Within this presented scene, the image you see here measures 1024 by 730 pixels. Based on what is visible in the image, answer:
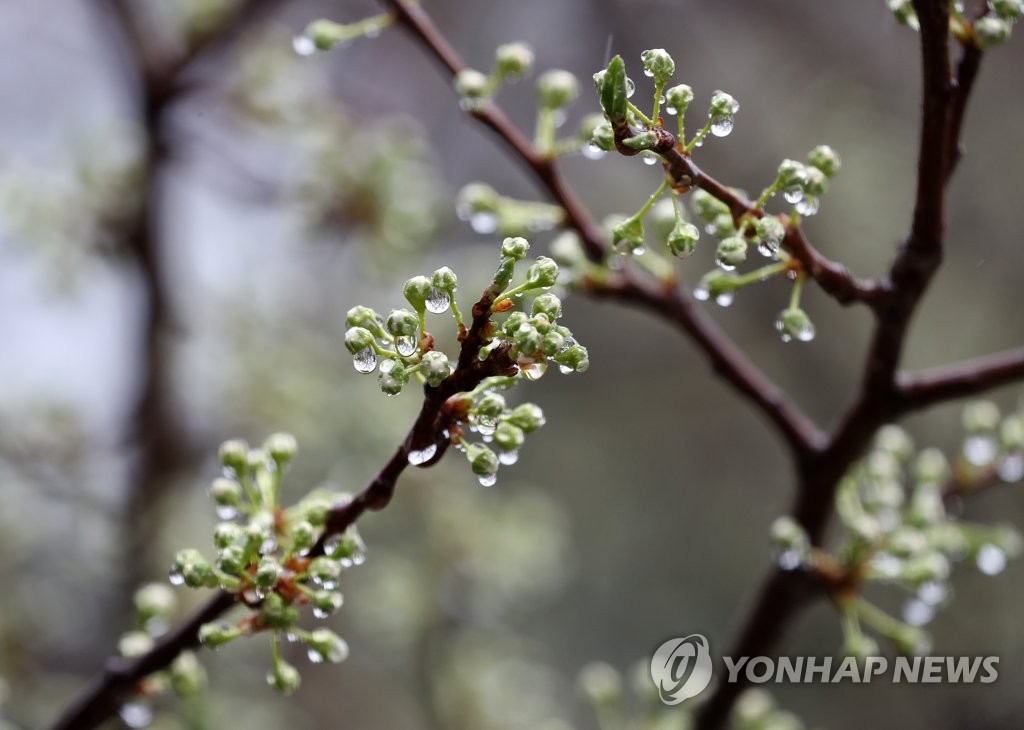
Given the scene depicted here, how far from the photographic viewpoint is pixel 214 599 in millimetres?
746

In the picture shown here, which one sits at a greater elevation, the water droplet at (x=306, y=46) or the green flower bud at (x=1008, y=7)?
the green flower bud at (x=1008, y=7)

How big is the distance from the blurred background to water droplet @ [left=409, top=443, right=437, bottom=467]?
26.2 inches

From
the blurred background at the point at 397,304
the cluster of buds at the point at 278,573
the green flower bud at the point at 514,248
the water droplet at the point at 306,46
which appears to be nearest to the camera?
the green flower bud at the point at 514,248

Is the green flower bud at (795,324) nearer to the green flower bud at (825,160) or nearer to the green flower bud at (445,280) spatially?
the green flower bud at (825,160)

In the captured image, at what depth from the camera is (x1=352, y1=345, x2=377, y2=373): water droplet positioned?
64 centimetres

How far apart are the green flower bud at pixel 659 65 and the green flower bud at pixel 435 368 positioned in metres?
0.23

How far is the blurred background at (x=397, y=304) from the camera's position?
1.82 meters

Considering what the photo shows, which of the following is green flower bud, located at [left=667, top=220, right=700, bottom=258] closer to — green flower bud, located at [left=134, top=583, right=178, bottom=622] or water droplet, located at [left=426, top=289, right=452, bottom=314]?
water droplet, located at [left=426, top=289, right=452, bottom=314]

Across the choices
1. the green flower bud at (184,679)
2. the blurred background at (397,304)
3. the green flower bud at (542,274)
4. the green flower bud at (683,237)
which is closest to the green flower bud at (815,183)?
the green flower bud at (683,237)

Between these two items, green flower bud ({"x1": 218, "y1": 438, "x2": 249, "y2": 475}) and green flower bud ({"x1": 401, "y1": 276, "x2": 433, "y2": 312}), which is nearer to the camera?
green flower bud ({"x1": 401, "y1": 276, "x2": 433, "y2": 312})

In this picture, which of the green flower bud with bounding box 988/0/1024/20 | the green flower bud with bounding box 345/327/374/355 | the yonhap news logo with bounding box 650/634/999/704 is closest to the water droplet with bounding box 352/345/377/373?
the green flower bud with bounding box 345/327/374/355

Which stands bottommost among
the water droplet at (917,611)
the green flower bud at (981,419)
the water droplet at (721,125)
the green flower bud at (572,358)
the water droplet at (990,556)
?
the water droplet at (917,611)

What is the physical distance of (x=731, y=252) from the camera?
2.25 ft

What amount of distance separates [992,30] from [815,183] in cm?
18
